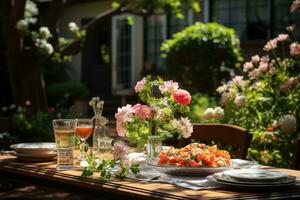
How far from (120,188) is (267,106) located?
3.47m

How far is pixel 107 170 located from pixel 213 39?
781 cm

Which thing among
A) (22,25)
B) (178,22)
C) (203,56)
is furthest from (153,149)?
(178,22)

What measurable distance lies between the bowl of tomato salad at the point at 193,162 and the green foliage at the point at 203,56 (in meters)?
7.46

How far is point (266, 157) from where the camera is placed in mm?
5250

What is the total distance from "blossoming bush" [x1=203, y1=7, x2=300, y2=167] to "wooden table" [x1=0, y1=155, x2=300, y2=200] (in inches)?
96.1

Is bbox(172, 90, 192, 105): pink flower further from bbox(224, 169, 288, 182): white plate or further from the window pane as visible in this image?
the window pane

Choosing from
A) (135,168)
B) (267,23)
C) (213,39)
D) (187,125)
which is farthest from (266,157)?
(267,23)

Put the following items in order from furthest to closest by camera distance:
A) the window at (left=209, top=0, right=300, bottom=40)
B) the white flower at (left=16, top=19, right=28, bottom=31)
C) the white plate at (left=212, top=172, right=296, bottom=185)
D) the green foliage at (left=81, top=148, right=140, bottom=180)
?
the window at (left=209, top=0, right=300, bottom=40)
the white flower at (left=16, top=19, right=28, bottom=31)
the green foliage at (left=81, top=148, right=140, bottom=180)
the white plate at (left=212, top=172, right=296, bottom=185)

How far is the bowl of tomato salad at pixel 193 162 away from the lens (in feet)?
9.11

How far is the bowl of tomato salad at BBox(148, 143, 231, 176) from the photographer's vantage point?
278 centimetres

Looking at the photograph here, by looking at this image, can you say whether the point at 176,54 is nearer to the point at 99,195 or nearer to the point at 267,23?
the point at 267,23

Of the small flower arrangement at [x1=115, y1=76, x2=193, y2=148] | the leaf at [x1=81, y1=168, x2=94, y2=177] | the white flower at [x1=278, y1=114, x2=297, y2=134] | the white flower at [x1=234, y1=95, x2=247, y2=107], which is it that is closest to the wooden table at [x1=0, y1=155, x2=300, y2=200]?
the leaf at [x1=81, y1=168, x2=94, y2=177]

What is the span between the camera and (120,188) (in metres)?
2.51

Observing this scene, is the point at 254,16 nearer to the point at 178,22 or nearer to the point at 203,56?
the point at 178,22
